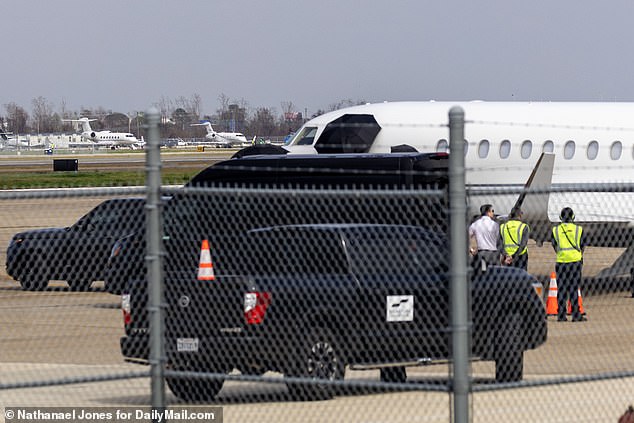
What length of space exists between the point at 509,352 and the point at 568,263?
244 inches

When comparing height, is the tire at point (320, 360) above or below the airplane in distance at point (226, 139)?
above

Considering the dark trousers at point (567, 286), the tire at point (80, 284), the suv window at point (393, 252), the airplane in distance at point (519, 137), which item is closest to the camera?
the suv window at point (393, 252)

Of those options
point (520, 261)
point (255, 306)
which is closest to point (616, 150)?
point (520, 261)

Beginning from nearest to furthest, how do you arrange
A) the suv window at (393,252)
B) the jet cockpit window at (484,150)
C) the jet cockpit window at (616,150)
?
1. the suv window at (393,252)
2. the jet cockpit window at (616,150)
3. the jet cockpit window at (484,150)

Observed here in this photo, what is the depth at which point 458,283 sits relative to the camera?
28.3 feet

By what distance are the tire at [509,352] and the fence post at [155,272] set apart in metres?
4.72

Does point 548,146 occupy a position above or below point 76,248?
above

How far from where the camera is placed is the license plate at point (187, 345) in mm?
11055

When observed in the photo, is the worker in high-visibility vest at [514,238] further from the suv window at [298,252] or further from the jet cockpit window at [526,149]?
the jet cockpit window at [526,149]

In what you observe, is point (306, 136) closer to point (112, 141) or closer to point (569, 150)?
point (569, 150)

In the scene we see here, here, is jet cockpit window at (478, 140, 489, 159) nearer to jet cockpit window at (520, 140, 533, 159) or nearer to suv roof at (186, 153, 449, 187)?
jet cockpit window at (520, 140, 533, 159)

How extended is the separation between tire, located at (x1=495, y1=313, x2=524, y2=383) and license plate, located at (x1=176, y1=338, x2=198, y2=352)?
3.44m

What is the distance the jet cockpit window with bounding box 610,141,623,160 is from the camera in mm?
27750

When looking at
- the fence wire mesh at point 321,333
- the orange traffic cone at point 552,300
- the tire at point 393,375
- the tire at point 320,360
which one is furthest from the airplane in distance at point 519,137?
the tire at point 320,360
